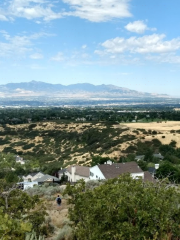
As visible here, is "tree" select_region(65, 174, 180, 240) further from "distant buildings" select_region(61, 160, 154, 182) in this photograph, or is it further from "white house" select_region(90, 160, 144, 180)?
"white house" select_region(90, 160, 144, 180)

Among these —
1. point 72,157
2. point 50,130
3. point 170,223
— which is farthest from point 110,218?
point 50,130

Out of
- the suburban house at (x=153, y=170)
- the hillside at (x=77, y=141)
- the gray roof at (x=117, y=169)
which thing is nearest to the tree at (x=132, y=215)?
the gray roof at (x=117, y=169)

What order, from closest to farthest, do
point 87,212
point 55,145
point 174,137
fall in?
point 87,212 → point 174,137 → point 55,145

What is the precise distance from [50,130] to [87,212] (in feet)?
287

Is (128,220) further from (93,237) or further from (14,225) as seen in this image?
(14,225)

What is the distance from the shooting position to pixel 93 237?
8094mm

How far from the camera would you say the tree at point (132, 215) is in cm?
784

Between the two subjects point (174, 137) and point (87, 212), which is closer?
point (87, 212)

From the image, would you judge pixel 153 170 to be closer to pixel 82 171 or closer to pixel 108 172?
pixel 108 172

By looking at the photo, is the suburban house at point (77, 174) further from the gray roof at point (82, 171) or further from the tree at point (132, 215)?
the tree at point (132, 215)

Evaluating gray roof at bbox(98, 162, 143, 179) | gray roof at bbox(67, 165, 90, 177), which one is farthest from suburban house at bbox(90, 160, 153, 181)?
gray roof at bbox(67, 165, 90, 177)

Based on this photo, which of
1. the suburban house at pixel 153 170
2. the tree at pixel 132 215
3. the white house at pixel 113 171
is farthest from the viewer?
the suburban house at pixel 153 170

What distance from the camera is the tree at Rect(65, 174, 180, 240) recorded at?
784 cm

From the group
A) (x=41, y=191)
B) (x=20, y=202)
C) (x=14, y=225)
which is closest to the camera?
(x=14, y=225)
